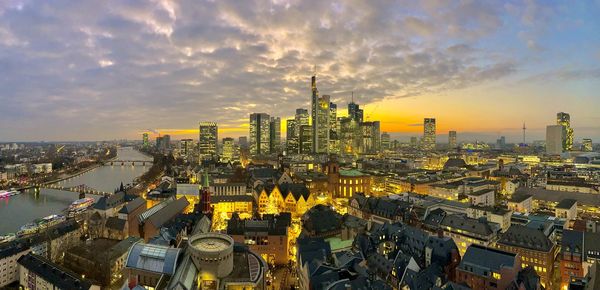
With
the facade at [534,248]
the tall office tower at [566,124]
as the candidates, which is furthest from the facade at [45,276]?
the tall office tower at [566,124]

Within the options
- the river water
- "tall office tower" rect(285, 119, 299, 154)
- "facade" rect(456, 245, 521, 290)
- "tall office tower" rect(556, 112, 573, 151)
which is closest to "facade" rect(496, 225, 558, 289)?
"facade" rect(456, 245, 521, 290)

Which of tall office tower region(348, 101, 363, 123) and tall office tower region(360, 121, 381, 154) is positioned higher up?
tall office tower region(348, 101, 363, 123)

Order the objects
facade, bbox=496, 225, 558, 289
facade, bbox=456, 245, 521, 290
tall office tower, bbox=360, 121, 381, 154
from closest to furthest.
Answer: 1. facade, bbox=456, 245, 521, 290
2. facade, bbox=496, 225, 558, 289
3. tall office tower, bbox=360, 121, 381, 154

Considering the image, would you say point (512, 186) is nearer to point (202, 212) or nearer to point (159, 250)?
point (202, 212)

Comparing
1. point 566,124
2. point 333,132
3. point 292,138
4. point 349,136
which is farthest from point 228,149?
point 566,124

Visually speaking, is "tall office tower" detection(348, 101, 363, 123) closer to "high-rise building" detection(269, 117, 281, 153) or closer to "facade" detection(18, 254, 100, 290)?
"high-rise building" detection(269, 117, 281, 153)

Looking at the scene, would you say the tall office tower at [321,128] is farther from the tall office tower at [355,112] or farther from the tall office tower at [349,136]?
the tall office tower at [355,112]
